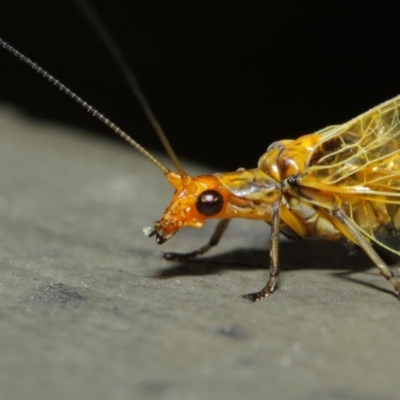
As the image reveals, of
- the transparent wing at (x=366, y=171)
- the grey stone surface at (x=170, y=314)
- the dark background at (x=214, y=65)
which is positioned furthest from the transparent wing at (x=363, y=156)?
the dark background at (x=214, y=65)

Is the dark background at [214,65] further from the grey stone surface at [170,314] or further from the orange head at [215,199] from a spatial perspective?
the orange head at [215,199]

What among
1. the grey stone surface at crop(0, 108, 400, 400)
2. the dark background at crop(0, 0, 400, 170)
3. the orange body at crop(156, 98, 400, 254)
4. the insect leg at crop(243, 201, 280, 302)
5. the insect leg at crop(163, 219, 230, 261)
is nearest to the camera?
the grey stone surface at crop(0, 108, 400, 400)

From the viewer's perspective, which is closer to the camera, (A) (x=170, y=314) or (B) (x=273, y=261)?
(A) (x=170, y=314)

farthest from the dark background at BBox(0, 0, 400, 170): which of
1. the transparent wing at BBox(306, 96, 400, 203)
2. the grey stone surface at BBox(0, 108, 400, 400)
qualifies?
the transparent wing at BBox(306, 96, 400, 203)

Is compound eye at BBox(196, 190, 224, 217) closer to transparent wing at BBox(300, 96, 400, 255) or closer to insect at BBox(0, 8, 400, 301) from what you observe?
insect at BBox(0, 8, 400, 301)

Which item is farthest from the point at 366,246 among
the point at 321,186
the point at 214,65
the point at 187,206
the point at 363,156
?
the point at 214,65

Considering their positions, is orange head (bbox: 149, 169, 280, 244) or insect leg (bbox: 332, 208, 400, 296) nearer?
insect leg (bbox: 332, 208, 400, 296)

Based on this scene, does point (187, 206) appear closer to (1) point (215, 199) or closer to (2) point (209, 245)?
(1) point (215, 199)
